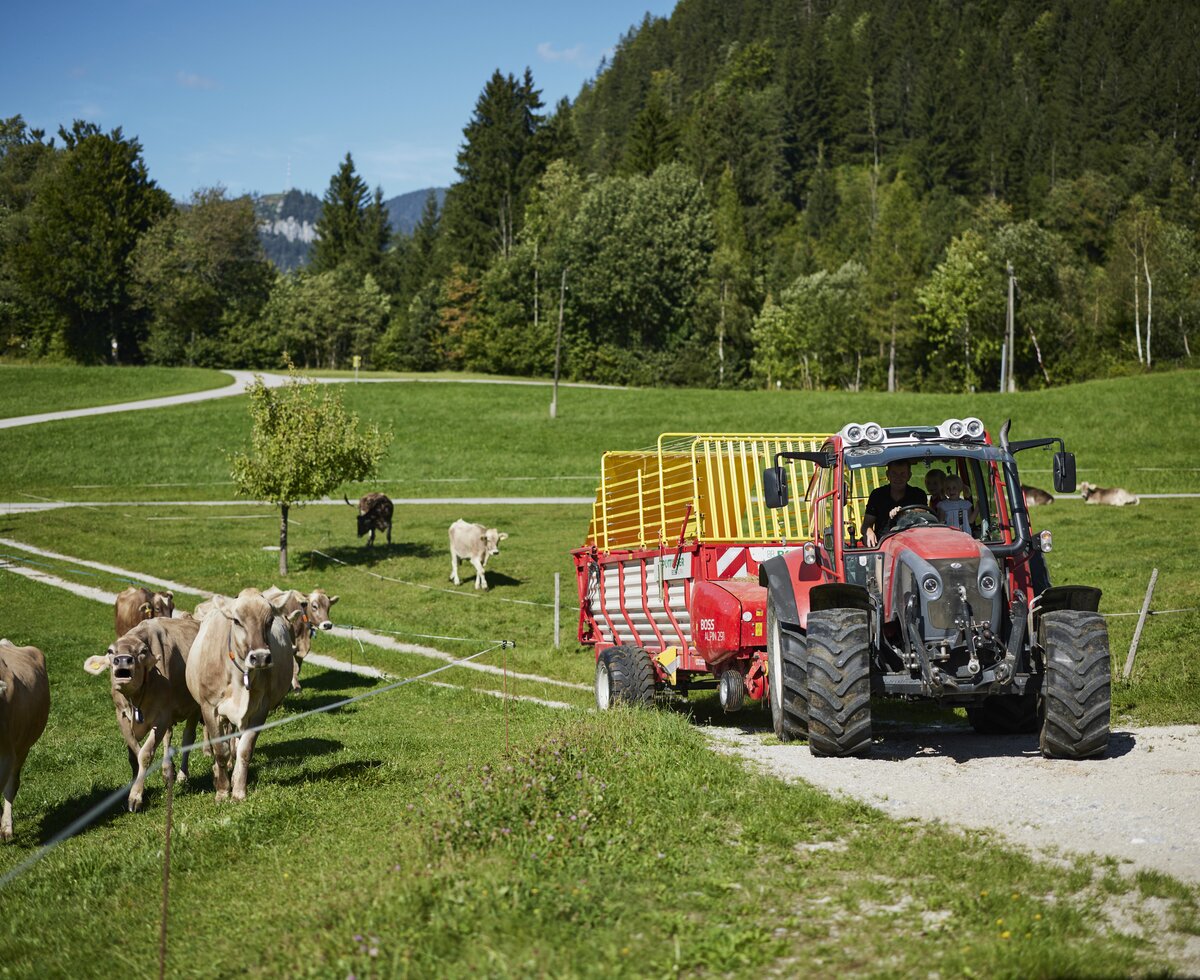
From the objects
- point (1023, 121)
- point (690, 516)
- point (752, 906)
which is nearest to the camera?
point (752, 906)

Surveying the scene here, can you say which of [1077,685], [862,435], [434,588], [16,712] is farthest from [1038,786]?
[434,588]

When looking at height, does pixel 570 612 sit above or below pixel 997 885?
below

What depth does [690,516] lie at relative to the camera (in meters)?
14.6

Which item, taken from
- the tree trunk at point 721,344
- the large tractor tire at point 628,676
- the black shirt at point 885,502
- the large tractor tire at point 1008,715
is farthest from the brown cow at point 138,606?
the tree trunk at point 721,344

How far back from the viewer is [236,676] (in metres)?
12.0

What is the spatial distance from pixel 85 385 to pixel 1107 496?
60.2 m

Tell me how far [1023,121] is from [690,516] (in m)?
131

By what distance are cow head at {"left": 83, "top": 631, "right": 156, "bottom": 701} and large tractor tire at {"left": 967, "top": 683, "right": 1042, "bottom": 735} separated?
334 inches

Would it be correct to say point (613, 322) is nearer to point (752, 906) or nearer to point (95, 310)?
point (95, 310)

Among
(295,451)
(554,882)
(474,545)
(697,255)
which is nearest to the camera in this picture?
(554,882)

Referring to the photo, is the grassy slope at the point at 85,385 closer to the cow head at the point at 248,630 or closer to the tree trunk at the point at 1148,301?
the cow head at the point at 248,630

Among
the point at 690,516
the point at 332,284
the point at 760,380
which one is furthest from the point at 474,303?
the point at 690,516

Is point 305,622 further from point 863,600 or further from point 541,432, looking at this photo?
point 541,432

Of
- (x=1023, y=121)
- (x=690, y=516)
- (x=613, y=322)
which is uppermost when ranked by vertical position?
(x=1023, y=121)
